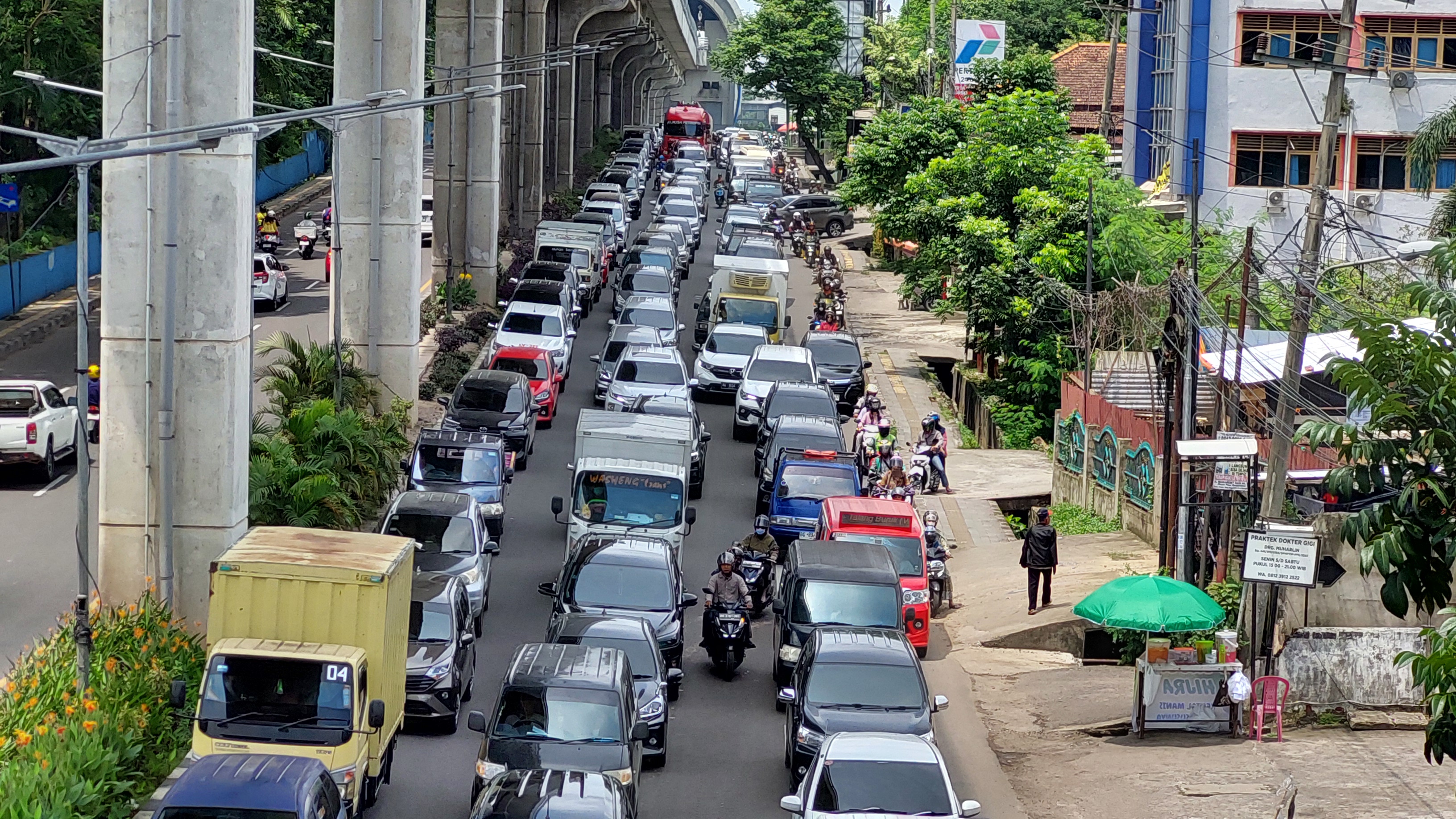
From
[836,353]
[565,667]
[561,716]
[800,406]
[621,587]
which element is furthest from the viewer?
[836,353]

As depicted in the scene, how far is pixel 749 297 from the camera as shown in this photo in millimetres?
44250

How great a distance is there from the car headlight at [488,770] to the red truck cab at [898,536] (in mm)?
8011

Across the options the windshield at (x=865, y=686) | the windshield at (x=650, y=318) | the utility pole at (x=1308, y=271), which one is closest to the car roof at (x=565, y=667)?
the windshield at (x=865, y=686)

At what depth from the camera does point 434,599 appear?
19.7 metres

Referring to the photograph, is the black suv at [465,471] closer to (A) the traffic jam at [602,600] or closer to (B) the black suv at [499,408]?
(A) the traffic jam at [602,600]

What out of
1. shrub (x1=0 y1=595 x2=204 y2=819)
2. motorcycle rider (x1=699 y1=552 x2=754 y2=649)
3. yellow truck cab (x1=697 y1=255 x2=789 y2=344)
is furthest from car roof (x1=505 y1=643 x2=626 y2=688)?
yellow truck cab (x1=697 y1=255 x2=789 y2=344)

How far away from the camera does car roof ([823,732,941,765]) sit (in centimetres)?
Result: 1587

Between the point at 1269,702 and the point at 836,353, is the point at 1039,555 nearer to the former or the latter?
the point at 1269,702

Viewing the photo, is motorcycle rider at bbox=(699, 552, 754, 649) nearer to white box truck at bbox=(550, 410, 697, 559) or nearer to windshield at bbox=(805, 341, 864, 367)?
white box truck at bbox=(550, 410, 697, 559)

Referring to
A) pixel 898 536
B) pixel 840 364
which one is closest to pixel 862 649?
pixel 898 536

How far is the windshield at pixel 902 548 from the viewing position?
24.2m

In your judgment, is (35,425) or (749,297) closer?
(35,425)

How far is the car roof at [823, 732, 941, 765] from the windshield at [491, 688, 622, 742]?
2.11m

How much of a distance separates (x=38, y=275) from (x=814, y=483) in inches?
1099
